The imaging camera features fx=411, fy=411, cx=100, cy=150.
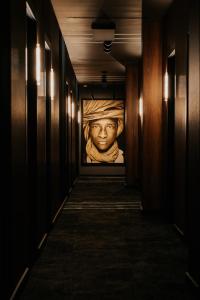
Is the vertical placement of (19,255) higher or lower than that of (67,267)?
higher

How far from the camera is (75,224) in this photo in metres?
6.46

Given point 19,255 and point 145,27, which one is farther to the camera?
point 145,27

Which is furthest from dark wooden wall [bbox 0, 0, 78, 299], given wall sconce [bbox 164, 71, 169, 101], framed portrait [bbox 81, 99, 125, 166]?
framed portrait [bbox 81, 99, 125, 166]

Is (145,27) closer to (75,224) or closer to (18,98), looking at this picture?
(75,224)

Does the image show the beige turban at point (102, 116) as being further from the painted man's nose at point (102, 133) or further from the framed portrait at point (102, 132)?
the painted man's nose at point (102, 133)

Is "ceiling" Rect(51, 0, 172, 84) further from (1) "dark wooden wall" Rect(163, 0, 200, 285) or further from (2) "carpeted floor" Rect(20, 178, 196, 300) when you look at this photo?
(2) "carpeted floor" Rect(20, 178, 196, 300)

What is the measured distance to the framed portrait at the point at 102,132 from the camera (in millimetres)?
16141

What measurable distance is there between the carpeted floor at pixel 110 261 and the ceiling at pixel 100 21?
3359 mm

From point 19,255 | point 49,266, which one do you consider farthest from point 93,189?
point 19,255

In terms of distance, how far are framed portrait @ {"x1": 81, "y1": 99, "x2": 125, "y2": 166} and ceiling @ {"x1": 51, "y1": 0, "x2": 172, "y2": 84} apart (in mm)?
3687

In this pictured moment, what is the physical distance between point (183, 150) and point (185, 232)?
1.04 m

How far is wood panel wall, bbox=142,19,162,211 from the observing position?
6918mm

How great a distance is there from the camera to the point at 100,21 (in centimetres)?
717

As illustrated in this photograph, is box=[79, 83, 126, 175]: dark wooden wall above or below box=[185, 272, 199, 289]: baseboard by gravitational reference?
above
